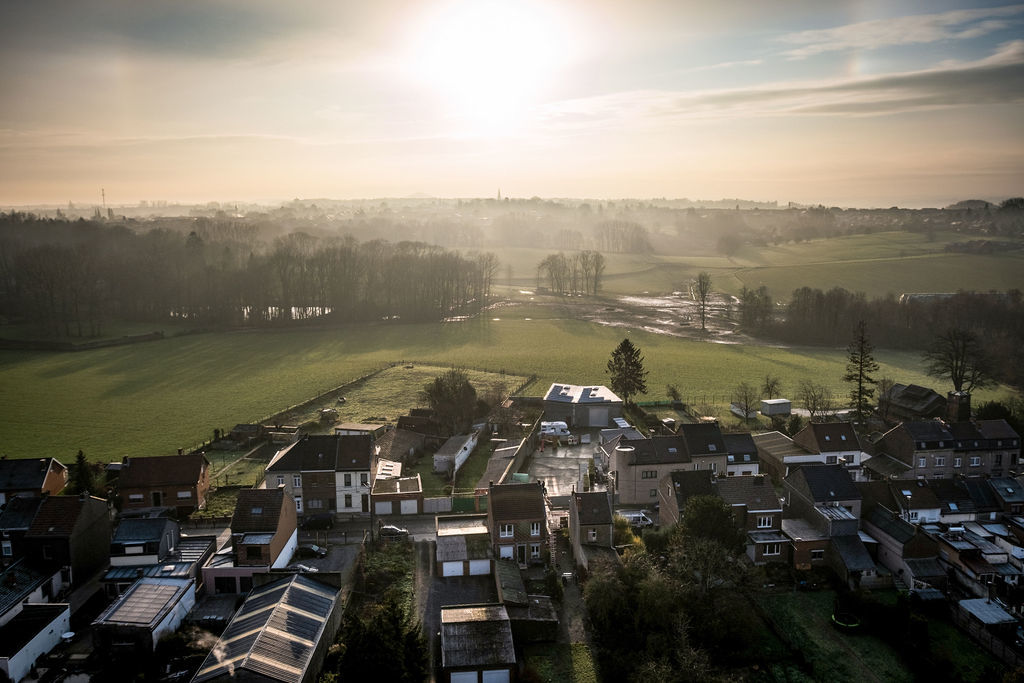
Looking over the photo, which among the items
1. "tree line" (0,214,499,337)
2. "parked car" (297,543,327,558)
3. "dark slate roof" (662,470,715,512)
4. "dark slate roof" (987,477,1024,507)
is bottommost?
"parked car" (297,543,327,558)

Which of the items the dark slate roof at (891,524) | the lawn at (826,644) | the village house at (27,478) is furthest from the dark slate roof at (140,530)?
the dark slate roof at (891,524)

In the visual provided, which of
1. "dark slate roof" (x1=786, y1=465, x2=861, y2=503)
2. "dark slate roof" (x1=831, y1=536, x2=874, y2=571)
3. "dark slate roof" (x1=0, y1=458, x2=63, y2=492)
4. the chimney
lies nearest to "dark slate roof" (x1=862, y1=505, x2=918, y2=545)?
"dark slate roof" (x1=786, y1=465, x2=861, y2=503)

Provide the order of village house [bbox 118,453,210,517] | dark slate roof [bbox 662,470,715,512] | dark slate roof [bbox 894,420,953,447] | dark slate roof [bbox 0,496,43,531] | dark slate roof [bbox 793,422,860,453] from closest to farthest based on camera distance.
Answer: dark slate roof [bbox 0,496,43,531] < dark slate roof [bbox 662,470,715,512] < village house [bbox 118,453,210,517] < dark slate roof [bbox 894,420,953,447] < dark slate roof [bbox 793,422,860,453]

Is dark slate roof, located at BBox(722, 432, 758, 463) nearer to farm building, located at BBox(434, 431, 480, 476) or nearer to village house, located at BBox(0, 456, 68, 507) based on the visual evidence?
farm building, located at BBox(434, 431, 480, 476)

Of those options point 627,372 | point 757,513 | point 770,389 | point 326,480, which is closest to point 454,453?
point 326,480

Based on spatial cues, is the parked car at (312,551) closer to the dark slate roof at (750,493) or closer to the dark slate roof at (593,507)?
the dark slate roof at (593,507)

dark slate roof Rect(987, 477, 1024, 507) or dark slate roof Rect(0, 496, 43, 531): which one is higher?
dark slate roof Rect(0, 496, 43, 531)
